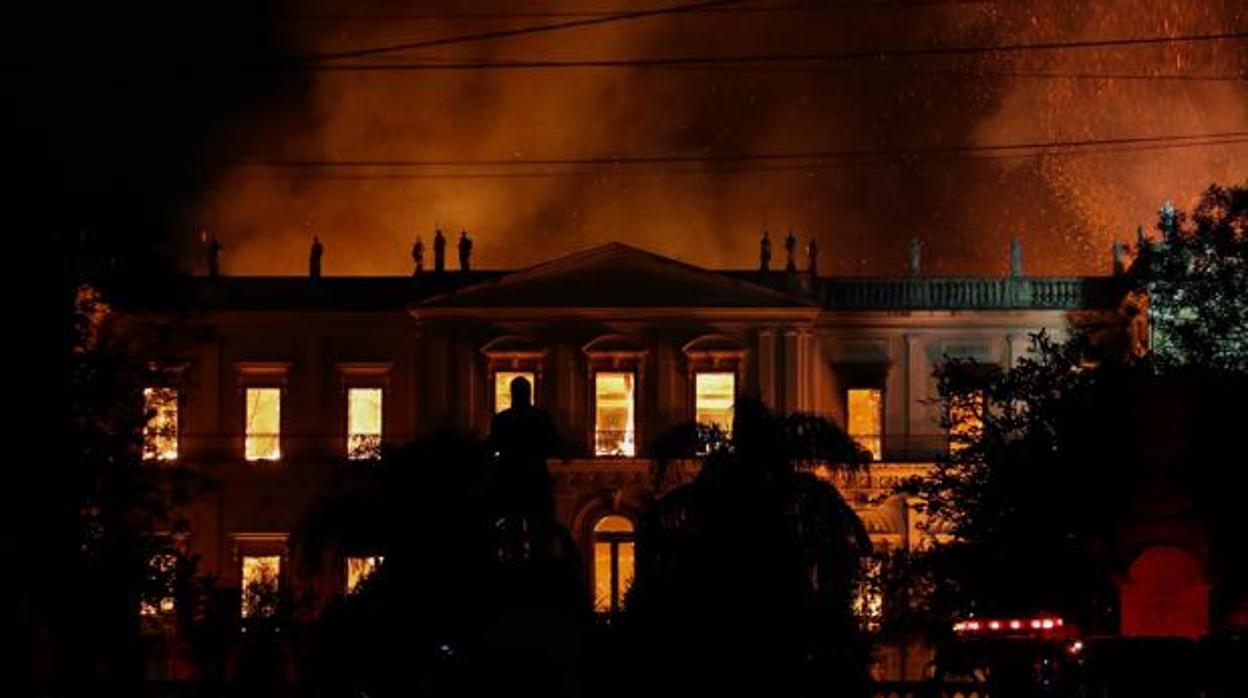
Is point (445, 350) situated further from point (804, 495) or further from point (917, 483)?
point (804, 495)

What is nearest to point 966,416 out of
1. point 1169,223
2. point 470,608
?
point 1169,223

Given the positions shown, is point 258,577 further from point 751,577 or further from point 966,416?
point 751,577

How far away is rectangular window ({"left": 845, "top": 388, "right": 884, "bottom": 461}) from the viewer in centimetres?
7138

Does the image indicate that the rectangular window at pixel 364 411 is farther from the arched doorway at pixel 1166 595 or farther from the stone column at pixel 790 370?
the arched doorway at pixel 1166 595

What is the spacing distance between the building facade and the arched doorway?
1681 inches

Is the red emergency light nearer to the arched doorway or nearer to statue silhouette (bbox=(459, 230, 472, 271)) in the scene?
the arched doorway

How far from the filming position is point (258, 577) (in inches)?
2758

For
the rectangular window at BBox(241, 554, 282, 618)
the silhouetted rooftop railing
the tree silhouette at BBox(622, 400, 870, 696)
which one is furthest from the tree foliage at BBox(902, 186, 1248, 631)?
the rectangular window at BBox(241, 554, 282, 618)

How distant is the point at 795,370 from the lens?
2781 inches

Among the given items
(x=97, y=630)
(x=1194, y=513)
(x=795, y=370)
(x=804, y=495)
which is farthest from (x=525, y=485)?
(x=795, y=370)

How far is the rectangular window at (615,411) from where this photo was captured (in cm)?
7156

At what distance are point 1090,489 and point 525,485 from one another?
1509 centimetres

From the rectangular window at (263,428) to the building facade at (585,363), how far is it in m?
0.06

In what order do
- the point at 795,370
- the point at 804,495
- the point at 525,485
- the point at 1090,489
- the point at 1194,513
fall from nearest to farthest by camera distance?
1. the point at 525,485
2. the point at 1194,513
3. the point at 804,495
4. the point at 1090,489
5. the point at 795,370
